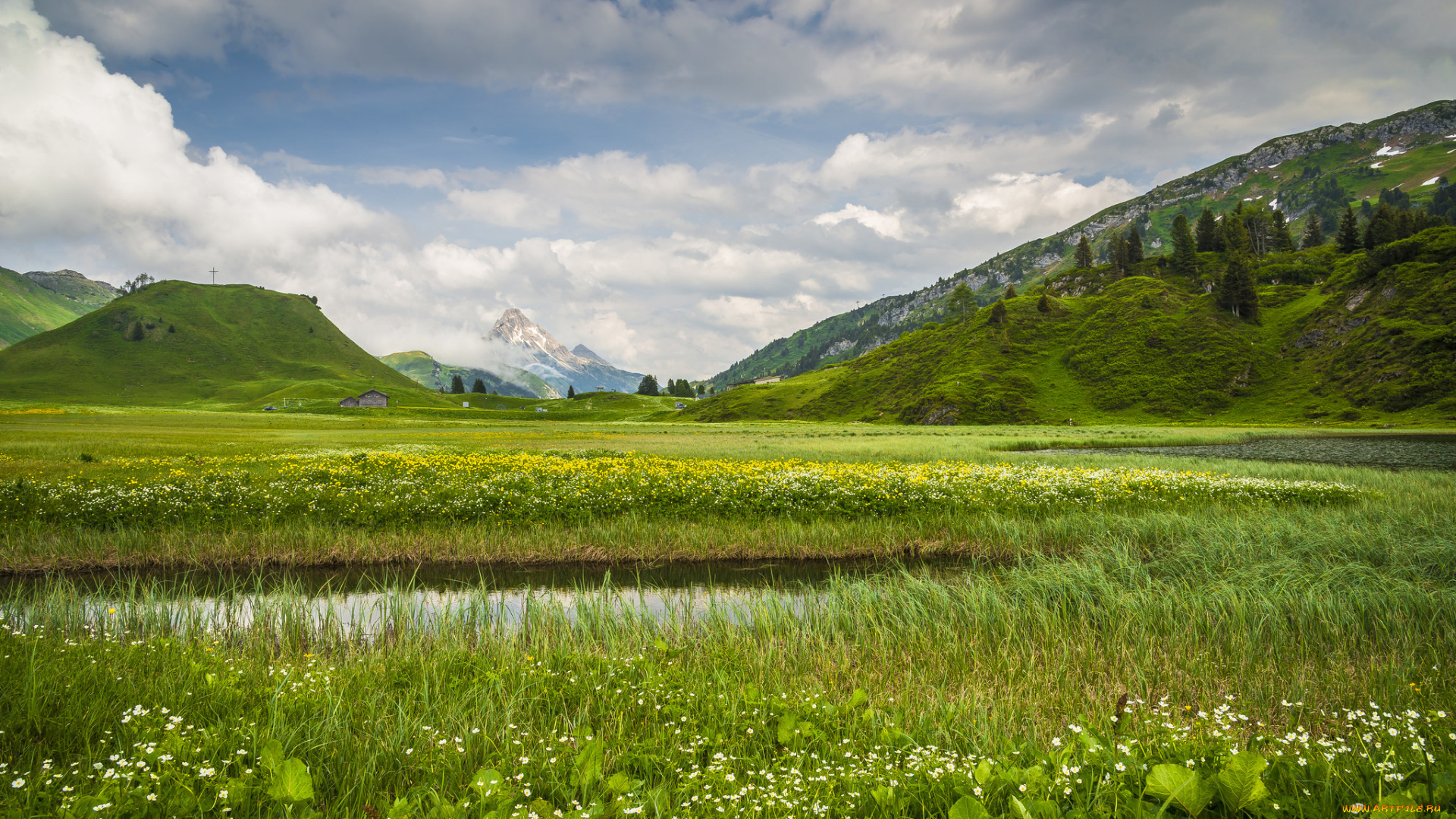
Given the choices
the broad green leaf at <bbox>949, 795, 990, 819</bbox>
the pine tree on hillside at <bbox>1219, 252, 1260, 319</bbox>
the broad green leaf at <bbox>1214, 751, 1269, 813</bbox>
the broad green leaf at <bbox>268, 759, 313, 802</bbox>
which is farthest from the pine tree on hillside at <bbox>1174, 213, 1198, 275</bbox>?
the broad green leaf at <bbox>268, 759, 313, 802</bbox>

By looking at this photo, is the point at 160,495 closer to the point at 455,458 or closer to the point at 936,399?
the point at 455,458

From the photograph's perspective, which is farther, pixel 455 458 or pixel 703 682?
pixel 455 458

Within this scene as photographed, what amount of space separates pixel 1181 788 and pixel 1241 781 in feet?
1.32

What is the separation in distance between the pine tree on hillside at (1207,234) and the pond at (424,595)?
218019 millimetres

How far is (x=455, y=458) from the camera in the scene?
1083 inches

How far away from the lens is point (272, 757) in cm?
373

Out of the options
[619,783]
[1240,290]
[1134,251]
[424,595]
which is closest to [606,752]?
[619,783]

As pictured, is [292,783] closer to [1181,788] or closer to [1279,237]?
[1181,788]

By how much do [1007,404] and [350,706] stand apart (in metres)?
129

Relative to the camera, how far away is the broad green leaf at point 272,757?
3.71 meters

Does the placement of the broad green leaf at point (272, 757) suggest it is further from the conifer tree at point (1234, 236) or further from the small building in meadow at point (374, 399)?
the conifer tree at point (1234, 236)

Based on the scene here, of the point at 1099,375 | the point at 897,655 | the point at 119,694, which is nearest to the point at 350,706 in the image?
the point at 119,694

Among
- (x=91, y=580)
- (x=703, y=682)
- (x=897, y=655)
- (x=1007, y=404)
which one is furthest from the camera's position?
(x=1007, y=404)

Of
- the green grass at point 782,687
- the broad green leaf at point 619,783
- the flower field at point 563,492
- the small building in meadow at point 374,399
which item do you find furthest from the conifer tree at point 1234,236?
the small building in meadow at point 374,399
